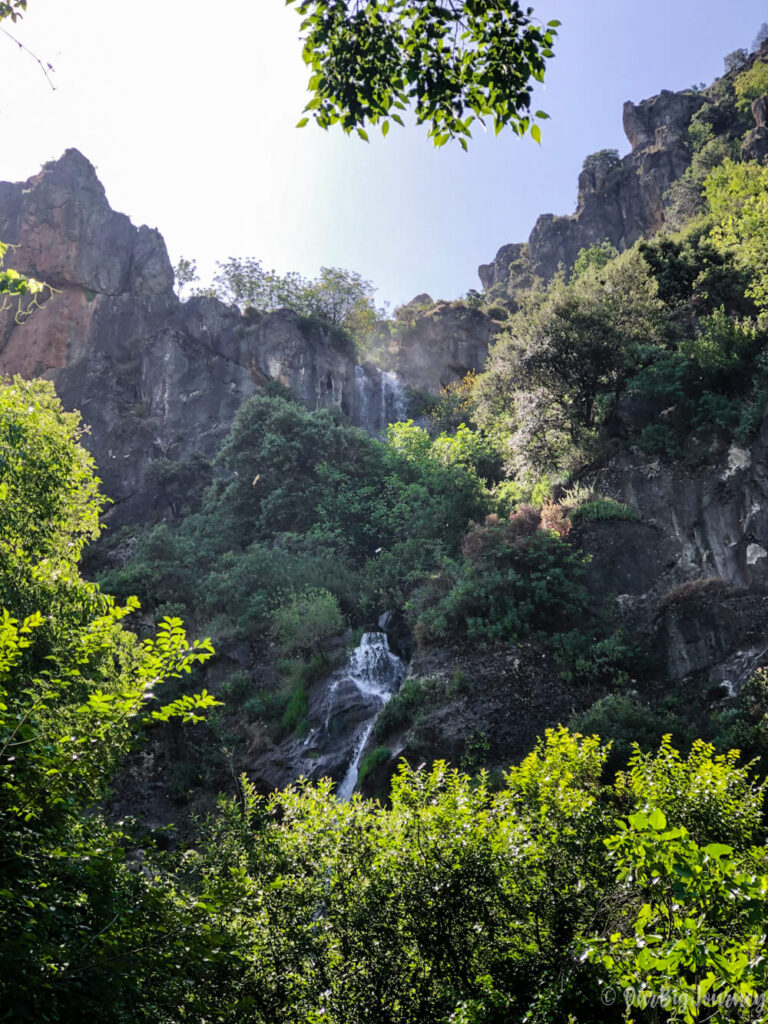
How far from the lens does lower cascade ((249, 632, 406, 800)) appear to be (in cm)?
1597

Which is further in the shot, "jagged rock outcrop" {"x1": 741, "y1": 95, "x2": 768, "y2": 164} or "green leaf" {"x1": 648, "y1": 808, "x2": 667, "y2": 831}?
"jagged rock outcrop" {"x1": 741, "y1": 95, "x2": 768, "y2": 164}

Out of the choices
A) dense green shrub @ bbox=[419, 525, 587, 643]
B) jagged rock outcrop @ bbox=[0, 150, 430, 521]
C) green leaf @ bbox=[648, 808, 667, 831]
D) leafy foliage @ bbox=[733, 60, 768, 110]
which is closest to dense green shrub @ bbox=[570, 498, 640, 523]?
dense green shrub @ bbox=[419, 525, 587, 643]

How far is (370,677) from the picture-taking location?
18453 millimetres

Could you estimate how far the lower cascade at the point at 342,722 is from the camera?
15969 millimetres

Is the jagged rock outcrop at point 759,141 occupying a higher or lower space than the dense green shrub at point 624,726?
higher

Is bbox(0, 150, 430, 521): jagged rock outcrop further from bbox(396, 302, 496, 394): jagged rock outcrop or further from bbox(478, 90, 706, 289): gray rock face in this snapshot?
bbox(478, 90, 706, 289): gray rock face

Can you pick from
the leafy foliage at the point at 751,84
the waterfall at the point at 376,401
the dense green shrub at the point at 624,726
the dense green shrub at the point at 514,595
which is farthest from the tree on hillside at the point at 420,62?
the leafy foliage at the point at 751,84

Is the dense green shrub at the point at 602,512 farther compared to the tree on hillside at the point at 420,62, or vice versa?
the dense green shrub at the point at 602,512

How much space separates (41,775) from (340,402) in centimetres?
3358

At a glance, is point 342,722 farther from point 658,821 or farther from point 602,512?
point 658,821

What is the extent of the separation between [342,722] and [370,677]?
5.90 ft

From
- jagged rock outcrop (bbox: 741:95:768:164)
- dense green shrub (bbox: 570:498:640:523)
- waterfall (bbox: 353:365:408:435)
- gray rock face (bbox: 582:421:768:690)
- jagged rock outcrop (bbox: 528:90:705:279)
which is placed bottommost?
gray rock face (bbox: 582:421:768:690)

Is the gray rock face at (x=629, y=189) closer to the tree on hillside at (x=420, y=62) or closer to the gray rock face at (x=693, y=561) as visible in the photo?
the gray rock face at (x=693, y=561)

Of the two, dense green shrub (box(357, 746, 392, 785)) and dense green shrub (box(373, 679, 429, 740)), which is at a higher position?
dense green shrub (box(373, 679, 429, 740))
